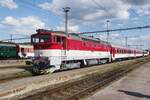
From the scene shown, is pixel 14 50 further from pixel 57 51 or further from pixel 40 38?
pixel 57 51

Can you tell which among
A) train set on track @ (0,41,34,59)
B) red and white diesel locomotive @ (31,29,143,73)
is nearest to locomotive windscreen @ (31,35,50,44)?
red and white diesel locomotive @ (31,29,143,73)

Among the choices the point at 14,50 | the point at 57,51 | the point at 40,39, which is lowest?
the point at 57,51

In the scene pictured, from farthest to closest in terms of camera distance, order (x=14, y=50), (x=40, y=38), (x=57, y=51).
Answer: (x=14, y=50)
(x=40, y=38)
(x=57, y=51)

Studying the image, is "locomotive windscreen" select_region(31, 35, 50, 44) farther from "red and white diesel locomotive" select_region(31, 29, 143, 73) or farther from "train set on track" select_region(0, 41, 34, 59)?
"train set on track" select_region(0, 41, 34, 59)

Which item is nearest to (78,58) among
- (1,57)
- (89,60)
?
(89,60)

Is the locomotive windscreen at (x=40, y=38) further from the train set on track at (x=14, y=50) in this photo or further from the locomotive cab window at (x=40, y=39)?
the train set on track at (x=14, y=50)

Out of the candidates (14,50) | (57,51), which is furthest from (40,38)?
(14,50)

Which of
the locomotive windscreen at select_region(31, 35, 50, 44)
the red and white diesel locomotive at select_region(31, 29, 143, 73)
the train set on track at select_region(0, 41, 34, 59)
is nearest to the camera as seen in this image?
the red and white diesel locomotive at select_region(31, 29, 143, 73)

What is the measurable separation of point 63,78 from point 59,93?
20.1 feet

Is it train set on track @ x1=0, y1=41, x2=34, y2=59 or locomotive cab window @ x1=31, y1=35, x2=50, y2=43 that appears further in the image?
train set on track @ x1=0, y1=41, x2=34, y2=59

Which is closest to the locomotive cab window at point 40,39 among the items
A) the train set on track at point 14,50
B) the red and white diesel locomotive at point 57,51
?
the red and white diesel locomotive at point 57,51

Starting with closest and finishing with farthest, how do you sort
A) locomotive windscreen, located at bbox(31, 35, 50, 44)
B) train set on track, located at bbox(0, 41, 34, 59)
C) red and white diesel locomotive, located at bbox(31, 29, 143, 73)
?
red and white diesel locomotive, located at bbox(31, 29, 143, 73) < locomotive windscreen, located at bbox(31, 35, 50, 44) < train set on track, located at bbox(0, 41, 34, 59)

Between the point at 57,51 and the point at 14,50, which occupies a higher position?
the point at 14,50

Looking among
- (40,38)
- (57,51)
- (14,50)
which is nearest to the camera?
(57,51)
